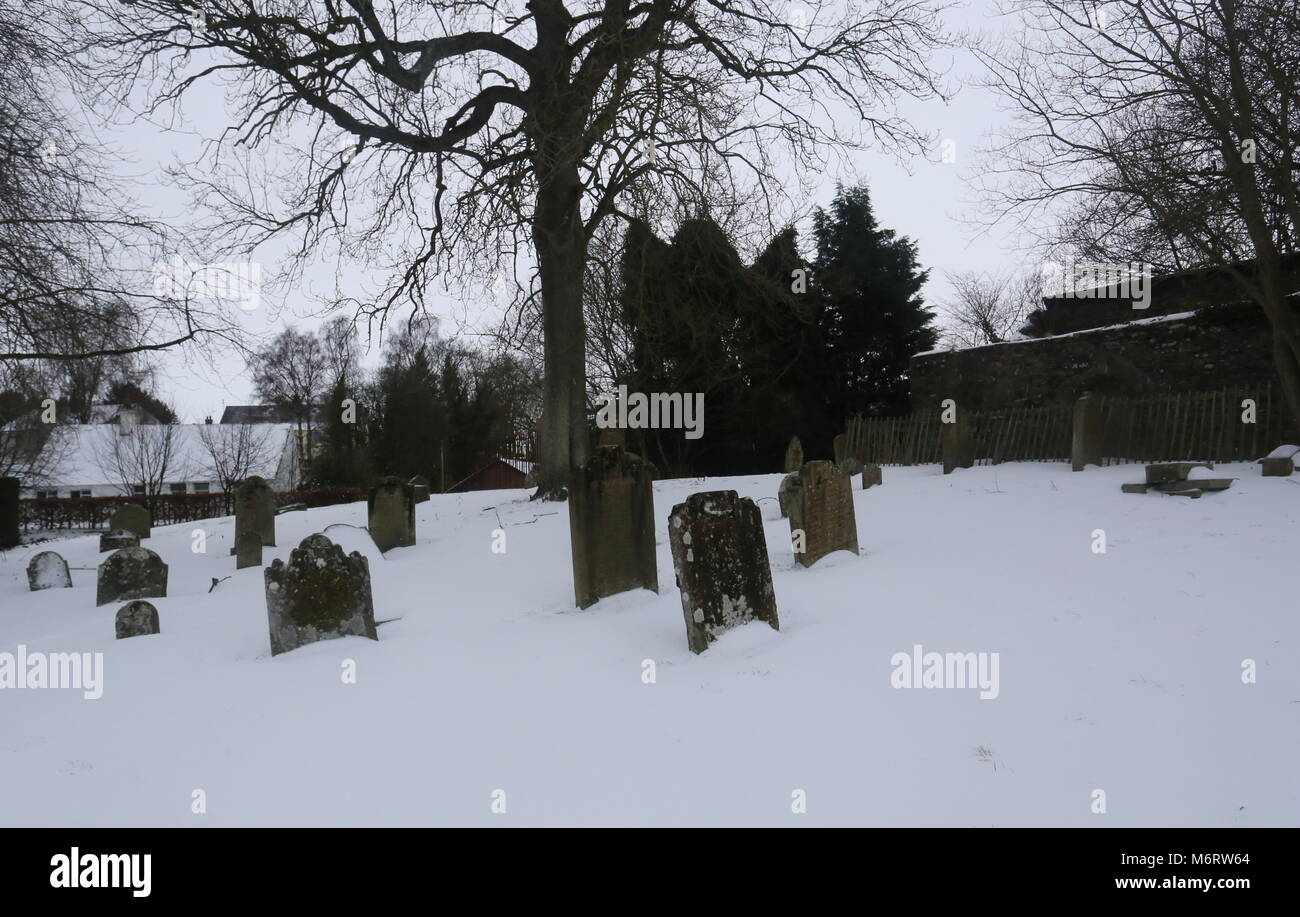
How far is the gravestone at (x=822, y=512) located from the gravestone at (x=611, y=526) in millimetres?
1457

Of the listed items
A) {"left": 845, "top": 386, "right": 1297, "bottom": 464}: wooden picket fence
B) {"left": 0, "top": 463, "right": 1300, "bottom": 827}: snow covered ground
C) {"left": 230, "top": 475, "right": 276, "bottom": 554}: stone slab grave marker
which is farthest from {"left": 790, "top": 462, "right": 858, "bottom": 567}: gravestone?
{"left": 230, "top": 475, "right": 276, "bottom": 554}: stone slab grave marker

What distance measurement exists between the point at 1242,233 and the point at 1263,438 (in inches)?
133

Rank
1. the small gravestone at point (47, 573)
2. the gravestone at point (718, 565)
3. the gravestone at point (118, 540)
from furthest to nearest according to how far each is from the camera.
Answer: the gravestone at point (118, 540) → the small gravestone at point (47, 573) → the gravestone at point (718, 565)

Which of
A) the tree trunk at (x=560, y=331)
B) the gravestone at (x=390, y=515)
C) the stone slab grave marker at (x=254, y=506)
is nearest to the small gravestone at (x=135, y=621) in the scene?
the gravestone at (x=390, y=515)

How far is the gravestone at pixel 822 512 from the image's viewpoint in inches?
293

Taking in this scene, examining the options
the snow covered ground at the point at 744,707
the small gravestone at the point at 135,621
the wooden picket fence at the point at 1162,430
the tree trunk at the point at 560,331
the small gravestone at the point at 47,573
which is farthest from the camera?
the tree trunk at the point at 560,331

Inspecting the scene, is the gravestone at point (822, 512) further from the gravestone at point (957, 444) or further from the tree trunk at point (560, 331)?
the gravestone at point (957, 444)

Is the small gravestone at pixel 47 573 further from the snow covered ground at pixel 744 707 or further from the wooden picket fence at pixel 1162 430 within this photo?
the wooden picket fence at pixel 1162 430

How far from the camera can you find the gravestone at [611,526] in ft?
22.4

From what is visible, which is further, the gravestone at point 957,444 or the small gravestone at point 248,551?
the gravestone at point 957,444

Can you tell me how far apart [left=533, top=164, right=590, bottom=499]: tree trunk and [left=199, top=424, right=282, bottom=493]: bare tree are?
24.0 meters

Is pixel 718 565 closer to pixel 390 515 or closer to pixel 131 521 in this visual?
pixel 390 515

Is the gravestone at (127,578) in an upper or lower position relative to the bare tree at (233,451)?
lower

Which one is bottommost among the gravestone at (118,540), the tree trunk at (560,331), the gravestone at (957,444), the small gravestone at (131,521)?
the gravestone at (118,540)
